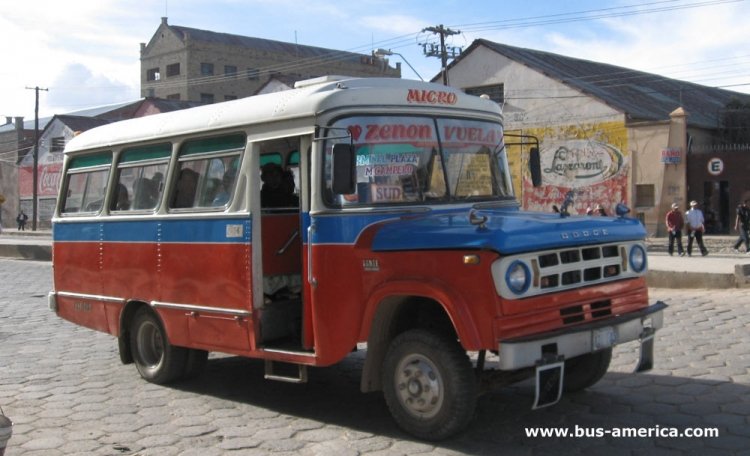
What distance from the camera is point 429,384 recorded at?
218 inches

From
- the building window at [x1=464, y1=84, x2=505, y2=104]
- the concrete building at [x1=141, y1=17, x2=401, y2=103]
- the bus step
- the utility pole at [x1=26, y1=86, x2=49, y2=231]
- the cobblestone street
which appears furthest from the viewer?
the concrete building at [x1=141, y1=17, x2=401, y2=103]

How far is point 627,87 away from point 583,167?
21.8ft

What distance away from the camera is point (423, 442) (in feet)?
18.5

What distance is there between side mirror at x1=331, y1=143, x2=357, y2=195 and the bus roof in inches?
19.6

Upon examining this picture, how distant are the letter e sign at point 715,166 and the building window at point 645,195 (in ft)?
7.24

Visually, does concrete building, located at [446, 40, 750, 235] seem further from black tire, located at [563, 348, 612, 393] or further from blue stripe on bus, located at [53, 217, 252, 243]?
black tire, located at [563, 348, 612, 393]

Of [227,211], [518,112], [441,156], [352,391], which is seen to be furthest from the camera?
[518,112]

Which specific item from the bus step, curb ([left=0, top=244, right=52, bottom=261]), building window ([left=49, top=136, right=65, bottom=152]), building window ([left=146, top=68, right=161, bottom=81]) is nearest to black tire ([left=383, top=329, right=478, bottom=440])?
the bus step

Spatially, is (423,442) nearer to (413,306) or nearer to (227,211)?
(413,306)

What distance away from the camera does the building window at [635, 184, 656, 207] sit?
105 feet

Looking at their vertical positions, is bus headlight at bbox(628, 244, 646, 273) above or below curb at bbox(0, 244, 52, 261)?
above

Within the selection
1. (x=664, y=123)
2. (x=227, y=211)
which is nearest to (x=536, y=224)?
(x=227, y=211)

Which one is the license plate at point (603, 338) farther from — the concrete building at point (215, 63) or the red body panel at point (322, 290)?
the concrete building at point (215, 63)

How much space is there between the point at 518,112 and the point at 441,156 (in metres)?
30.1
